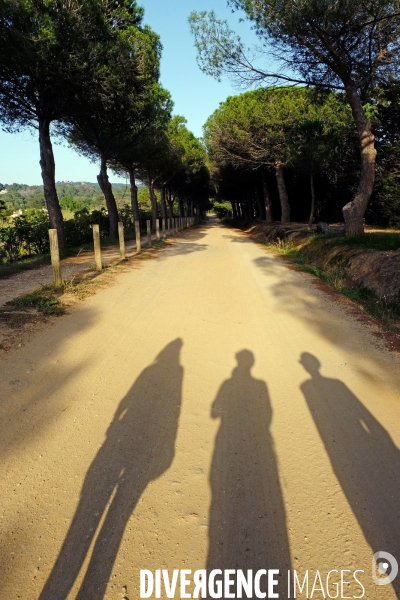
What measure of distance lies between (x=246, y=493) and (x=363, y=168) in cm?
1164

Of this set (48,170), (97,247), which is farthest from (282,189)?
(97,247)

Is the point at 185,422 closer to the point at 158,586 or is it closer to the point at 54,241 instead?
the point at 158,586

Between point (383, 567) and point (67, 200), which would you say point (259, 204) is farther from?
point (383, 567)

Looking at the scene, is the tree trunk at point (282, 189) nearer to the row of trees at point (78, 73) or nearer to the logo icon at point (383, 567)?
the row of trees at point (78, 73)

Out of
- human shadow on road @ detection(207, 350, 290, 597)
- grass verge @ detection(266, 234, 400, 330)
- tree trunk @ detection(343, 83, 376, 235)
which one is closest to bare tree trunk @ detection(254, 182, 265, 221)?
grass verge @ detection(266, 234, 400, 330)

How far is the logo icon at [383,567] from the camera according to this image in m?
1.78

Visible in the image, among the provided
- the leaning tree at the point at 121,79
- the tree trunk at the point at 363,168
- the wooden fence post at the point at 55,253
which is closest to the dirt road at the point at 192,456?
the wooden fence post at the point at 55,253

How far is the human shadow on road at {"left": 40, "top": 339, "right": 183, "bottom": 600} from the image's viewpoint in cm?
176

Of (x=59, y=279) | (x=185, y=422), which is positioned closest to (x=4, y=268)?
(x=59, y=279)

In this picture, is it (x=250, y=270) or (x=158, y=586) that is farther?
(x=250, y=270)

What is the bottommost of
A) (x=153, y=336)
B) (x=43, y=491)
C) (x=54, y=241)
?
(x=43, y=491)

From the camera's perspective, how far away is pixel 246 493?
2.26 m

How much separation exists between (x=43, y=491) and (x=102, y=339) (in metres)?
2.52

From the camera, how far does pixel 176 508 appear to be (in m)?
2.14
